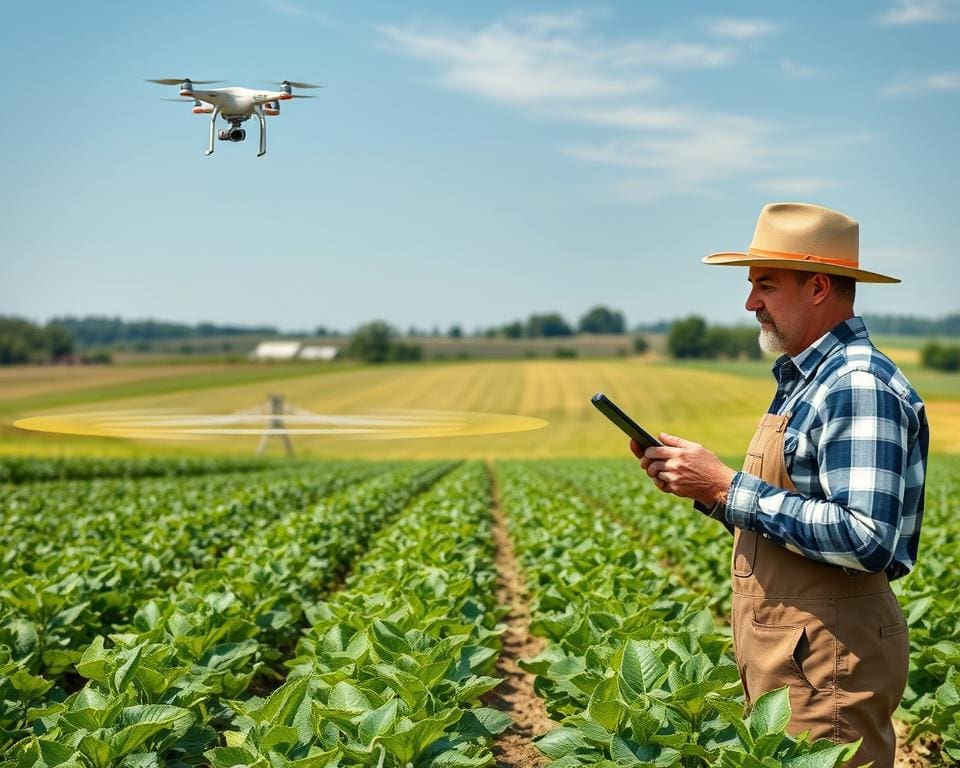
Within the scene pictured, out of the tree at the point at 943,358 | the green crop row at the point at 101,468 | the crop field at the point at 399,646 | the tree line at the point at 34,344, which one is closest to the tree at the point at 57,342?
the tree line at the point at 34,344

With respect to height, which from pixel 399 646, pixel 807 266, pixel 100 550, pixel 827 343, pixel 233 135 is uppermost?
pixel 233 135

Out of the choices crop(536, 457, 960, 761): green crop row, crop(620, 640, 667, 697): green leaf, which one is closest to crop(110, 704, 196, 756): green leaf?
crop(620, 640, 667, 697): green leaf

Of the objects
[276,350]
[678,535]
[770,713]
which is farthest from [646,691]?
[276,350]

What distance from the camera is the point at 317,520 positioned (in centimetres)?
1109

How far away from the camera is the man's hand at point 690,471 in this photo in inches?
114

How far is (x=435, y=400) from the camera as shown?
61281mm

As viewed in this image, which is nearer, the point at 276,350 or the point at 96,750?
the point at 96,750

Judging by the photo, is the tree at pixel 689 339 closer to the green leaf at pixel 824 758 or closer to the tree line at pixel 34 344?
the tree line at pixel 34 344

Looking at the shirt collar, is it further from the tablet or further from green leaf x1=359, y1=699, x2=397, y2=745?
green leaf x1=359, y1=699, x2=397, y2=745

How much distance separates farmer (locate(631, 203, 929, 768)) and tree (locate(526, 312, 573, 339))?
10375 centimetres

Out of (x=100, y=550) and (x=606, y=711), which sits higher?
(x=606, y=711)

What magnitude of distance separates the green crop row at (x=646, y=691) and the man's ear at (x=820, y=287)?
1303 mm

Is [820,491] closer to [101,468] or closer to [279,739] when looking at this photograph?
[279,739]

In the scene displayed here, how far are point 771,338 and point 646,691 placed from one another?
140 cm
